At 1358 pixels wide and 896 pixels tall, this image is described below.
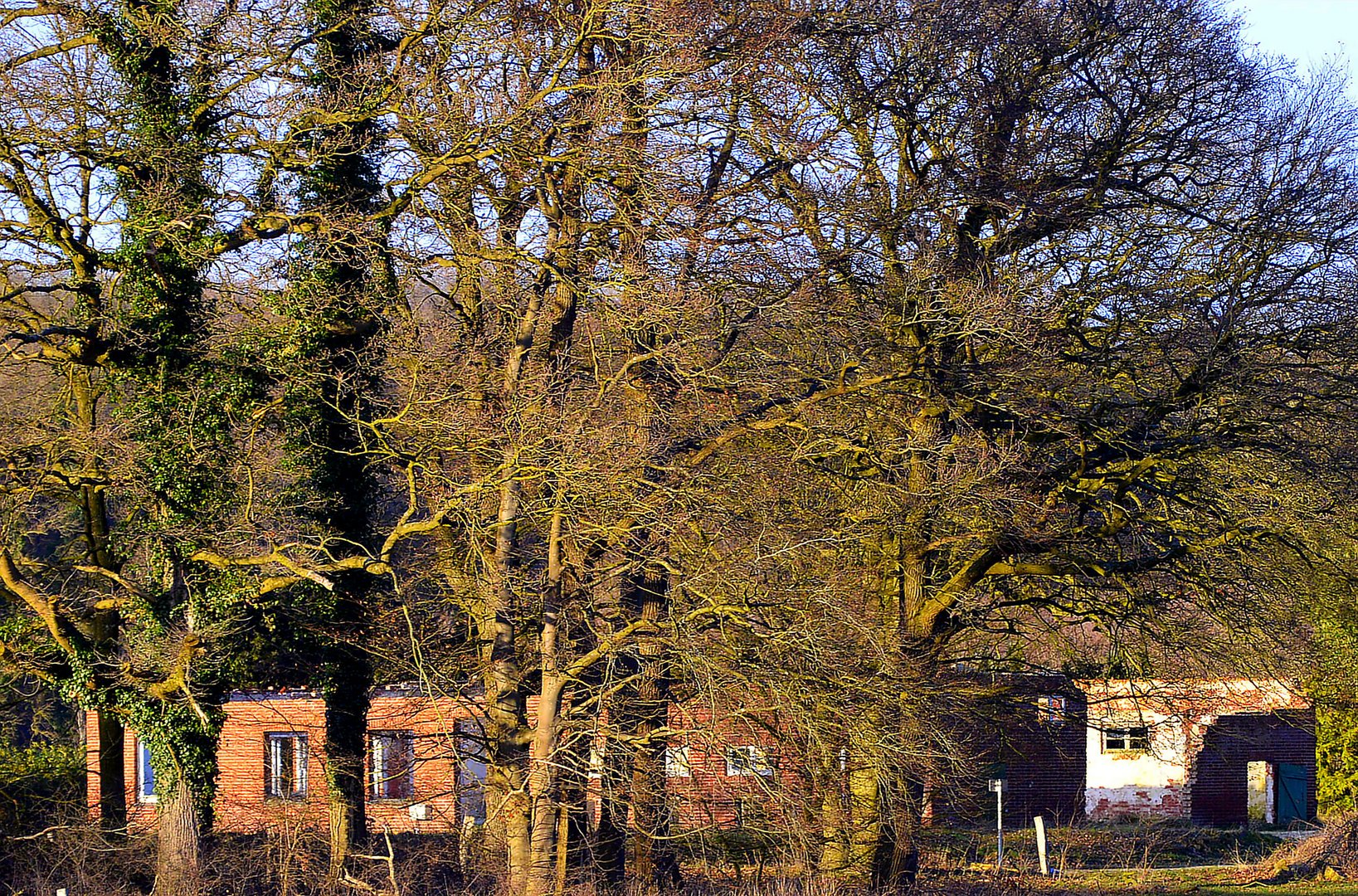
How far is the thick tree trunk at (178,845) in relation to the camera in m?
14.0

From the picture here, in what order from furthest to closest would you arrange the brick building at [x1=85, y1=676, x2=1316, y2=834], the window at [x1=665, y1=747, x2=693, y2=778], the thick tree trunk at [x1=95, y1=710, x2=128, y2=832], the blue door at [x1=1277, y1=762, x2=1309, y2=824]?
the blue door at [x1=1277, y1=762, x2=1309, y2=824], the thick tree trunk at [x1=95, y1=710, x2=128, y2=832], the window at [x1=665, y1=747, x2=693, y2=778], the brick building at [x1=85, y1=676, x2=1316, y2=834]

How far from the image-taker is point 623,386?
14008 mm

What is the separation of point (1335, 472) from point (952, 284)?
4.99 metres

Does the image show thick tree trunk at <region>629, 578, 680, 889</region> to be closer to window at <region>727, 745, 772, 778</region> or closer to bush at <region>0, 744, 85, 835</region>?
window at <region>727, 745, 772, 778</region>

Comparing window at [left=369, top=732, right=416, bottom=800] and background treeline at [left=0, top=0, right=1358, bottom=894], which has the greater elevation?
background treeline at [left=0, top=0, right=1358, bottom=894]

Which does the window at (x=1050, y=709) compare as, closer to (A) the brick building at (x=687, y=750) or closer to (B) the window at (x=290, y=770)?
(A) the brick building at (x=687, y=750)

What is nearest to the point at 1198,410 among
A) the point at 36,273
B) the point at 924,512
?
the point at 924,512

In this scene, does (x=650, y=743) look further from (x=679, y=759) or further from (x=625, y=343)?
(x=625, y=343)

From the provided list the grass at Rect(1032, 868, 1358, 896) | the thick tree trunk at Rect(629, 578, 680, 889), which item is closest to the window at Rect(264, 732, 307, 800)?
the thick tree trunk at Rect(629, 578, 680, 889)

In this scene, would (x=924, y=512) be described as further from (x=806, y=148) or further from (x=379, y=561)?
(x=379, y=561)

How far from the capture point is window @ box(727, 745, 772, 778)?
12.4m

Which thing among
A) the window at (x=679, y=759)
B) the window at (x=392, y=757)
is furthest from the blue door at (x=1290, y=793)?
the window at (x=679, y=759)

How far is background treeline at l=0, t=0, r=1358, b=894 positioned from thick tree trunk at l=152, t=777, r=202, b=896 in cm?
7

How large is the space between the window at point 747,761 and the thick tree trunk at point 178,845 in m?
5.95
